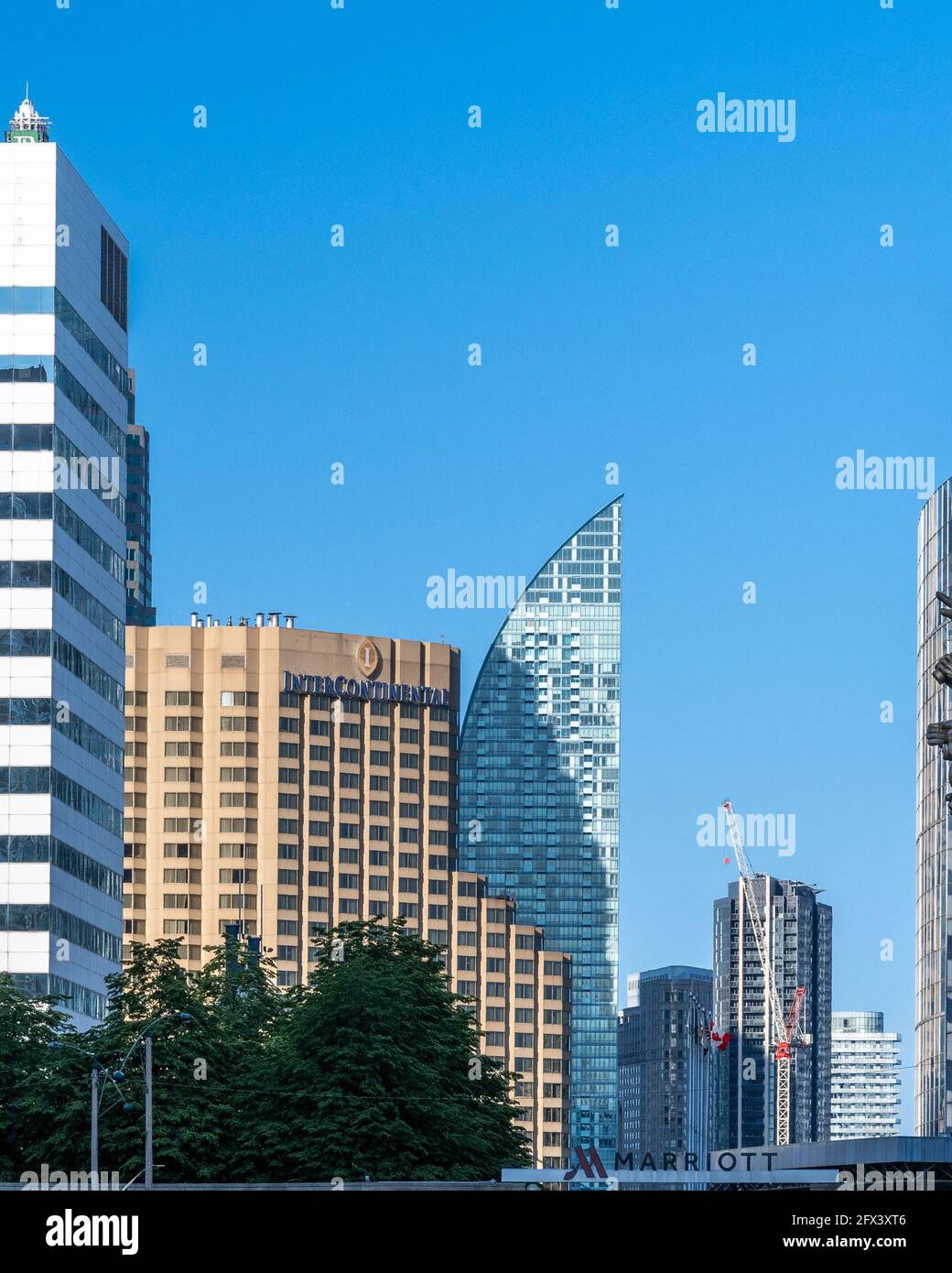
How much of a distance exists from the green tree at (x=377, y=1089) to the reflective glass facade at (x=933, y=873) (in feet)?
259

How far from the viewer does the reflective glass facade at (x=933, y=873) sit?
578 ft

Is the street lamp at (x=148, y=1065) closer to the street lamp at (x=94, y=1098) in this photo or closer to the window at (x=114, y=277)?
the street lamp at (x=94, y=1098)

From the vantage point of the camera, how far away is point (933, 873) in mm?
185375

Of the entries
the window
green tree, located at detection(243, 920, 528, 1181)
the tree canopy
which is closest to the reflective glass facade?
the window

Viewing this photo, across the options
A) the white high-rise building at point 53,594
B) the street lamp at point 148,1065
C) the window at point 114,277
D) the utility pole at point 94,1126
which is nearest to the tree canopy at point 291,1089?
the street lamp at point 148,1065

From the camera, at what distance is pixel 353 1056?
89375 mm

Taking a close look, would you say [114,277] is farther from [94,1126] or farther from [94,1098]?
[94,1126]

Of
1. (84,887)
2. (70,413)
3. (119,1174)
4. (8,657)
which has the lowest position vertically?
(119,1174)

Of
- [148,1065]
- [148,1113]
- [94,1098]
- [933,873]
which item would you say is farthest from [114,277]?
[148,1113]

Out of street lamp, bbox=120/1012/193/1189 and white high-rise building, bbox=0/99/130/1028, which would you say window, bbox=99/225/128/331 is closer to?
white high-rise building, bbox=0/99/130/1028
